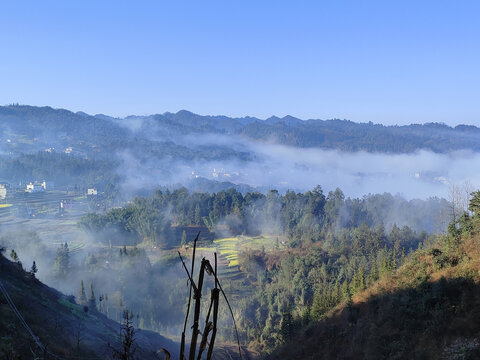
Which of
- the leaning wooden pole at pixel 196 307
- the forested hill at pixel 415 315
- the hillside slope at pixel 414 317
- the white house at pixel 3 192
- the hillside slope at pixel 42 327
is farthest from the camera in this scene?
the white house at pixel 3 192

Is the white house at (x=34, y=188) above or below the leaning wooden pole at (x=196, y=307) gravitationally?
below

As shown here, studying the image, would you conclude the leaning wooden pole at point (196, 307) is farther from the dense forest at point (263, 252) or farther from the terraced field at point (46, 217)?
the terraced field at point (46, 217)

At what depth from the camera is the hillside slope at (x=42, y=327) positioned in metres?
17.7

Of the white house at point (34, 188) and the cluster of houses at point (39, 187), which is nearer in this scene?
the white house at point (34, 188)

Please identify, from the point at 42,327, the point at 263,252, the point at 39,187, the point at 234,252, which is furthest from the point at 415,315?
the point at 39,187

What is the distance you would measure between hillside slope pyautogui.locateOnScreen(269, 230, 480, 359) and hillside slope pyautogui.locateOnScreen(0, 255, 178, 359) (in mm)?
11393

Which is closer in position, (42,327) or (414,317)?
(414,317)

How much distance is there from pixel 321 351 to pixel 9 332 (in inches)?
729

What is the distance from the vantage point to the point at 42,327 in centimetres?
2191

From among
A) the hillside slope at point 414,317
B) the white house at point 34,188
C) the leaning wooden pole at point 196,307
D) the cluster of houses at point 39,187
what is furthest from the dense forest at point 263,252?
the cluster of houses at point 39,187

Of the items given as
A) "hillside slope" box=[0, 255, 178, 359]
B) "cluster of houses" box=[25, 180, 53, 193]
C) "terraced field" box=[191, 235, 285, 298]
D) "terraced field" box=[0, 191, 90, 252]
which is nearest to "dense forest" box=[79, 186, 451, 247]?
"terraced field" box=[191, 235, 285, 298]

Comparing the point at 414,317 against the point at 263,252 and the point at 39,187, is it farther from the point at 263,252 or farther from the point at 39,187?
the point at 39,187

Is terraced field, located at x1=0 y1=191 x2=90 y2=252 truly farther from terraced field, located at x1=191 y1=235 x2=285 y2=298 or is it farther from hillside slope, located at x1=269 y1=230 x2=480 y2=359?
hillside slope, located at x1=269 y1=230 x2=480 y2=359

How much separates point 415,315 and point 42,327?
20.1 meters
